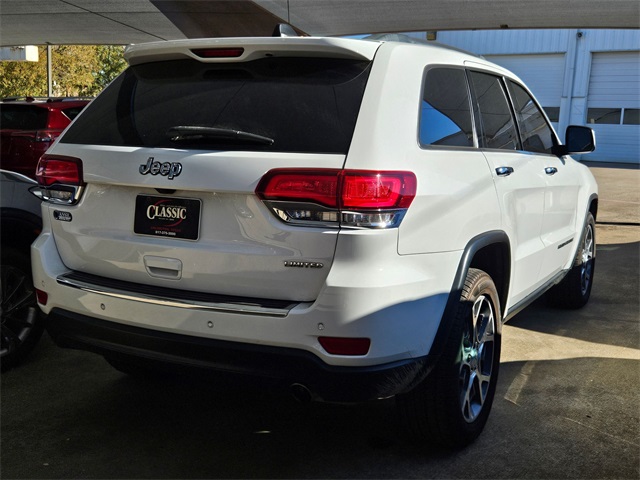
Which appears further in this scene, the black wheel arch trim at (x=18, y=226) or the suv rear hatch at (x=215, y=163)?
the black wheel arch trim at (x=18, y=226)

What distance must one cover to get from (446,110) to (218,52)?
3.40 feet

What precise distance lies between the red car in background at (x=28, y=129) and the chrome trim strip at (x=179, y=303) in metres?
5.73

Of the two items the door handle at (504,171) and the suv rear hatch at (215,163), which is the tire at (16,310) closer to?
the suv rear hatch at (215,163)

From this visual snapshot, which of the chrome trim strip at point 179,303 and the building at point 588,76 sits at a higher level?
the building at point 588,76

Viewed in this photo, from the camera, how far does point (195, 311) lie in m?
2.64

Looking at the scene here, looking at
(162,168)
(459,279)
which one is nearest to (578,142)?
(459,279)

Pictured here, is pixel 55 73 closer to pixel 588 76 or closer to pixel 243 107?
pixel 588 76

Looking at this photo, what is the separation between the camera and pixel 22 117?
28.3 ft

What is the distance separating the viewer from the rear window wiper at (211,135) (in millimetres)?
2654

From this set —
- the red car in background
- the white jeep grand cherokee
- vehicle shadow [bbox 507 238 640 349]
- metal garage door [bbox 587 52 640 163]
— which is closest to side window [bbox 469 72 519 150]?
the white jeep grand cherokee

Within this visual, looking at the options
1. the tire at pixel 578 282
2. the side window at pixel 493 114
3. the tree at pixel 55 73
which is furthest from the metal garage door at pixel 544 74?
the side window at pixel 493 114

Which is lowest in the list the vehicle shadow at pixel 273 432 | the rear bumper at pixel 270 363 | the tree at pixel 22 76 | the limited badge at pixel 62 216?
the vehicle shadow at pixel 273 432

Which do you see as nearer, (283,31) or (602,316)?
(283,31)

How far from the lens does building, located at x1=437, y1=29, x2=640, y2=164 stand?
27766 mm
